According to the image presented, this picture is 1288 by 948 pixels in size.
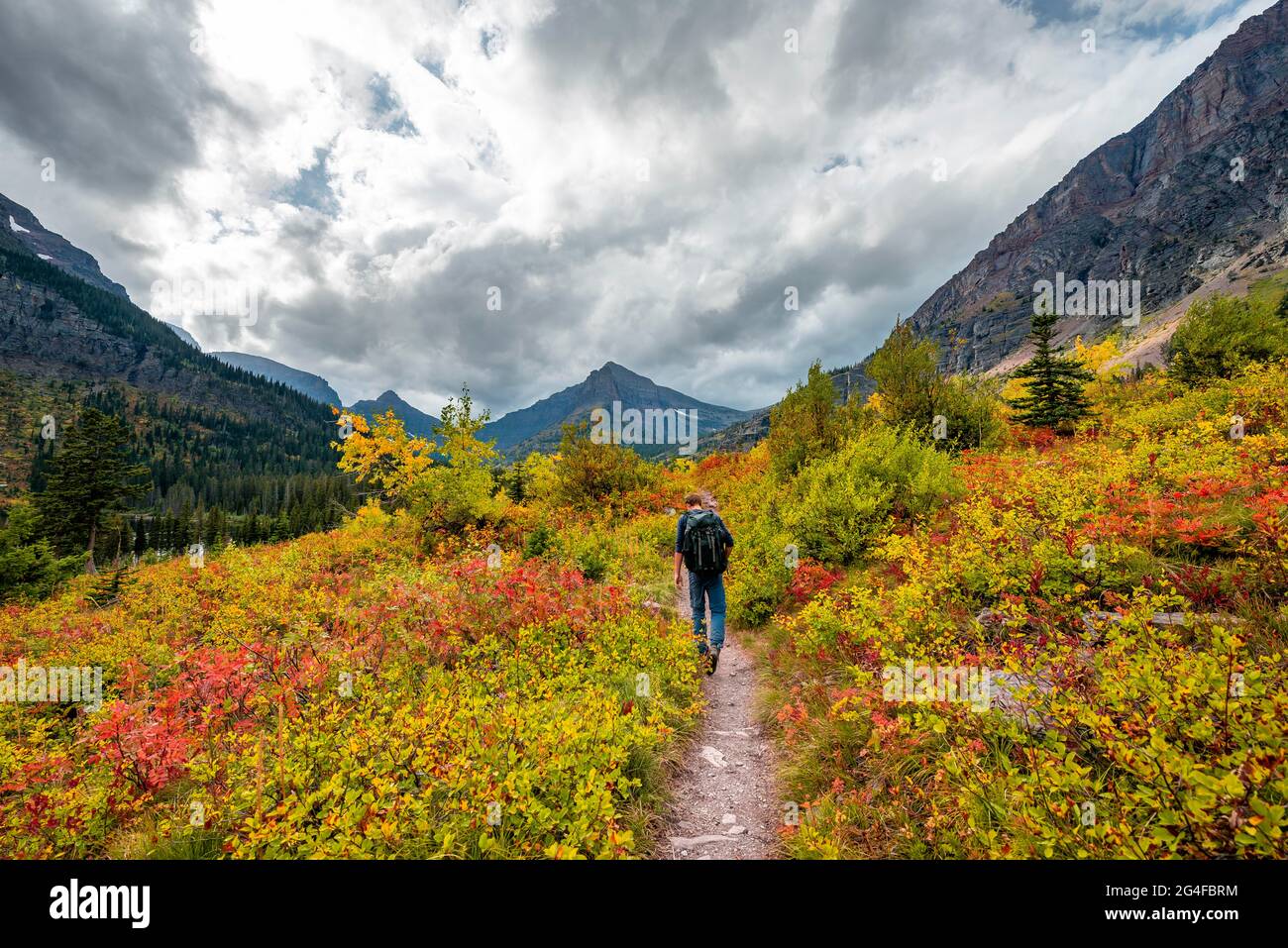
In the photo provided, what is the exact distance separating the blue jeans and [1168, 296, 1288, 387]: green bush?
21.5 metres

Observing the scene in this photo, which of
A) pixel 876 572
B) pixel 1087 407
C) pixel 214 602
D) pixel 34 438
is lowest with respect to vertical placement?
pixel 214 602

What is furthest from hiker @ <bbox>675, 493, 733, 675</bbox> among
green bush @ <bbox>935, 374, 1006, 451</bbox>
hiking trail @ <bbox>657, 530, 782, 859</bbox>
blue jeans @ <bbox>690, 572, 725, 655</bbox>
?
green bush @ <bbox>935, 374, 1006, 451</bbox>

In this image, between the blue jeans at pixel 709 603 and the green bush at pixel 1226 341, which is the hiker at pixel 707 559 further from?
the green bush at pixel 1226 341

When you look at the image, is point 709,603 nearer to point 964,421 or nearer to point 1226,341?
point 964,421

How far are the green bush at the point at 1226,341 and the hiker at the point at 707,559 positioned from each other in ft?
69.7

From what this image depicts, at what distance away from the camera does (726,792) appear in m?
4.92

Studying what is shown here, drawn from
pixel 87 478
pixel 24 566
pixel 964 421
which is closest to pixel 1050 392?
pixel 964 421

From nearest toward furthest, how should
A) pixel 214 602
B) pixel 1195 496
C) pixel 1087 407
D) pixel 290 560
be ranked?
pixel 1195 496
pixel 214 602
pixel 290 560
pixel 1087 407

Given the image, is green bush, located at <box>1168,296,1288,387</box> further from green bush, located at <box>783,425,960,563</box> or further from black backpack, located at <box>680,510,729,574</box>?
black backpack, located at <box>680,510,729,574</box>

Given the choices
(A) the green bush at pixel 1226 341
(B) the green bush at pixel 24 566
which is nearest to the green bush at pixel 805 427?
(A) the green bush at pixel 1226 341
